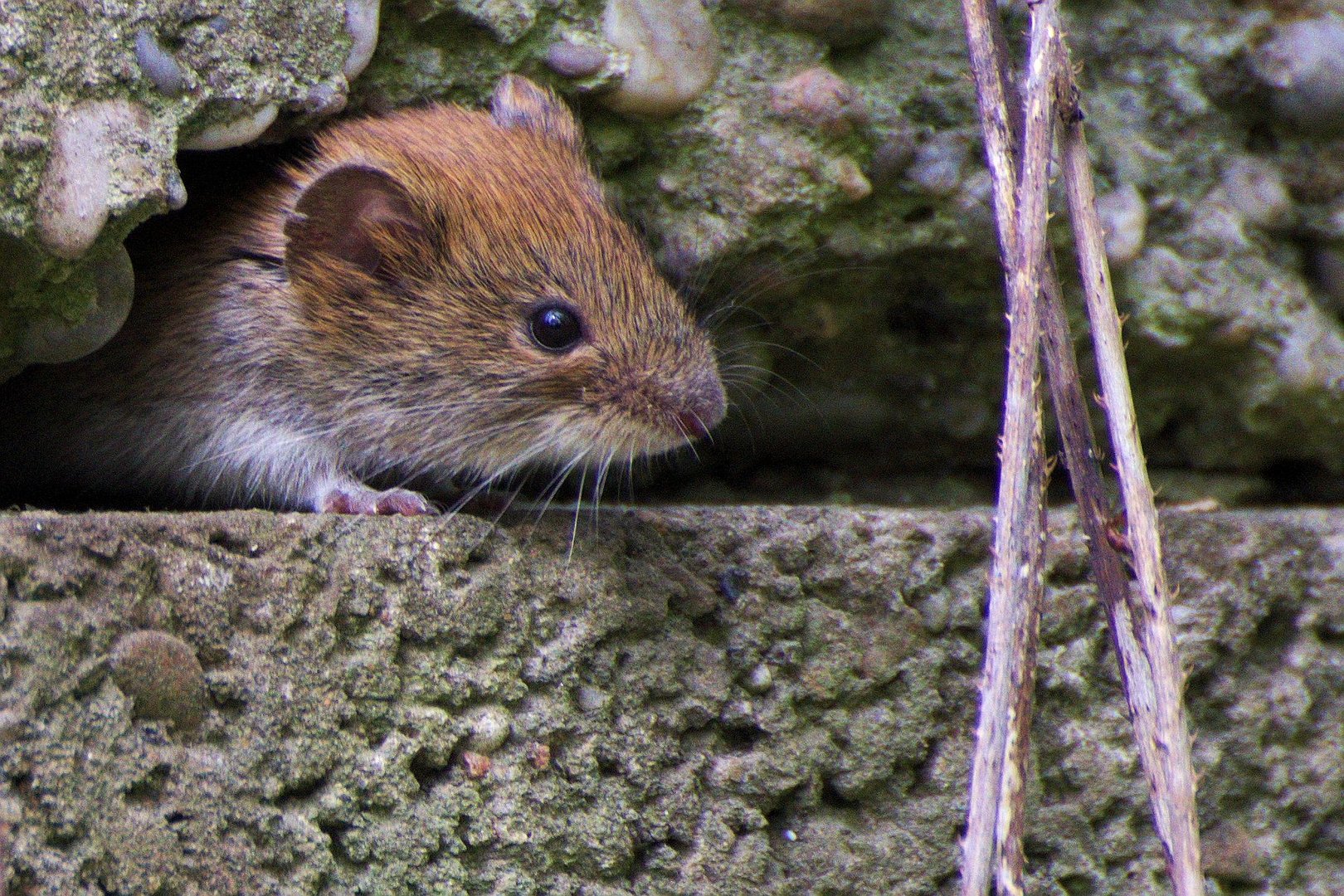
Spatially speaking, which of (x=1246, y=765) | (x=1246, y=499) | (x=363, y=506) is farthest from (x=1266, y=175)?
(x=363, y=506)

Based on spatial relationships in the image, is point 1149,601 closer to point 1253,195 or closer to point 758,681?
point 758,681

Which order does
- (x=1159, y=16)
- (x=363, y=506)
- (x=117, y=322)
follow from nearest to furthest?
(x=117, y=322), (x=363, y=506), (x=1159, y=16)

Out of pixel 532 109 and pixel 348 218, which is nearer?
pixel 348 218

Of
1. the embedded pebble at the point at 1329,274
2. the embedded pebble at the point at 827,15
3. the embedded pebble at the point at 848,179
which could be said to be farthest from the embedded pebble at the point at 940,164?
the embedded pebble at the point at 1329,274

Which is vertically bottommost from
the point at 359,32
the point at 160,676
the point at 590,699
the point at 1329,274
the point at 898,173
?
the point at 160,676

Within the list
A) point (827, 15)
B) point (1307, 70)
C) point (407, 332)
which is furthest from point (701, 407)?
point (1307, 70)

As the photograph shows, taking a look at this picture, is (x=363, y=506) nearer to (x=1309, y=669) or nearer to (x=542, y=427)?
(x=542, y=427)
